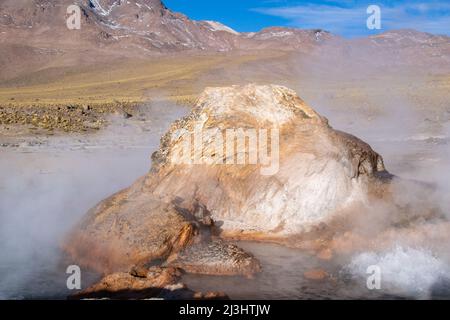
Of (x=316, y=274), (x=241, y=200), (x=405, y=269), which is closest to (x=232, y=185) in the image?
(x=241, y=200)

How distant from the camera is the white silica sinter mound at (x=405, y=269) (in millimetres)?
4484

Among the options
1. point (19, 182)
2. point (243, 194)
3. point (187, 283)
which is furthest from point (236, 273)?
point (19, 182)

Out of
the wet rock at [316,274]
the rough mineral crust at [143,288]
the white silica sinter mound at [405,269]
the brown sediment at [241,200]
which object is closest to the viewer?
the rough mineral crust at [143,288]

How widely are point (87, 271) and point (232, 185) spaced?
181 cm

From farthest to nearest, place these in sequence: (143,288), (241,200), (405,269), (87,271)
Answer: (241,200) < (87,271) < (405,269) < (143,288)

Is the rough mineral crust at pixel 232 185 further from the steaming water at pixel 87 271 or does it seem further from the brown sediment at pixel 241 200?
the steaming water at pixel 87 271

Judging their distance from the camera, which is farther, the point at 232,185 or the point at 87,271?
the point at 232,185

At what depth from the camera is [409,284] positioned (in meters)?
4.53

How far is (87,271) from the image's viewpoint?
5.11 m

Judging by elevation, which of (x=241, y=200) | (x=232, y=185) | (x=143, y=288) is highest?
Result: (x=232, y=185)

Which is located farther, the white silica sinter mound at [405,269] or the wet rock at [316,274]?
the wet rock at [316,274]

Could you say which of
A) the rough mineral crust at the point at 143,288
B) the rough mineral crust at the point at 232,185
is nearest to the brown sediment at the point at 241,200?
the rough mineral crust at the point at 232,185

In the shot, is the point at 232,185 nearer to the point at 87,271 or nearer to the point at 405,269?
the point at 87,271

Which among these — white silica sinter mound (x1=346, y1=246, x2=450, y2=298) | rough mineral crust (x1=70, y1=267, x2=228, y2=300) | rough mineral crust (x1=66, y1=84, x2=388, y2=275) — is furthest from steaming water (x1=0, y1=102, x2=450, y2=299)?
rough mineral crust (x1=66, y1=84, x2=388, y2=275)
